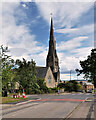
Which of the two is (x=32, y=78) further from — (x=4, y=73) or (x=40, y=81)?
(x=4, y=73)

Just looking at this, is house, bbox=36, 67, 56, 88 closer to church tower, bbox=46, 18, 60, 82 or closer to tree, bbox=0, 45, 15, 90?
church tower, bbox=46, 18, 60, 82

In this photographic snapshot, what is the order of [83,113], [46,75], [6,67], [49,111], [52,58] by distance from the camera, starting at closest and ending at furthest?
[83,113], [49,111], [6,67], [46,75], [52,58]

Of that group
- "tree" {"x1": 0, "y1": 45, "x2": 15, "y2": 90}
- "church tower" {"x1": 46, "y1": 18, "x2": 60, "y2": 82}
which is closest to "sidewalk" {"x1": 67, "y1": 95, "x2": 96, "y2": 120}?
"tree" {"x1": 0, "y1": 45, "x2": 15, "y2": 90}

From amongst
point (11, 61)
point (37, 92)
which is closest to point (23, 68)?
point (37, 92)

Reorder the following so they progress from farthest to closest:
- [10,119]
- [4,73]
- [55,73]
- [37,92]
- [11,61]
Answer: [55,73] < [37,92] < [11,61] < [4,73] < [10,119]

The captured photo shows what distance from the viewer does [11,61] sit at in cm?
2534

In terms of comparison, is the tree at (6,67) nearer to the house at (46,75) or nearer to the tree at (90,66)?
the tree at (90,66)

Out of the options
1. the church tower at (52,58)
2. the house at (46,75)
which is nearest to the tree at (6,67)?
the house at (46,75)

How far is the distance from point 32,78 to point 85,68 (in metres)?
15.0

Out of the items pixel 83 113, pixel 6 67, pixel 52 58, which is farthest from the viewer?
pixel 52 58

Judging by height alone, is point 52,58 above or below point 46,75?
above

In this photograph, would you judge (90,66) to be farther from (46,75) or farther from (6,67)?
(46,75)

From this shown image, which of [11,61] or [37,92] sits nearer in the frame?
[11,61]

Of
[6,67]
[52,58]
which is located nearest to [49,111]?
[6,67]
